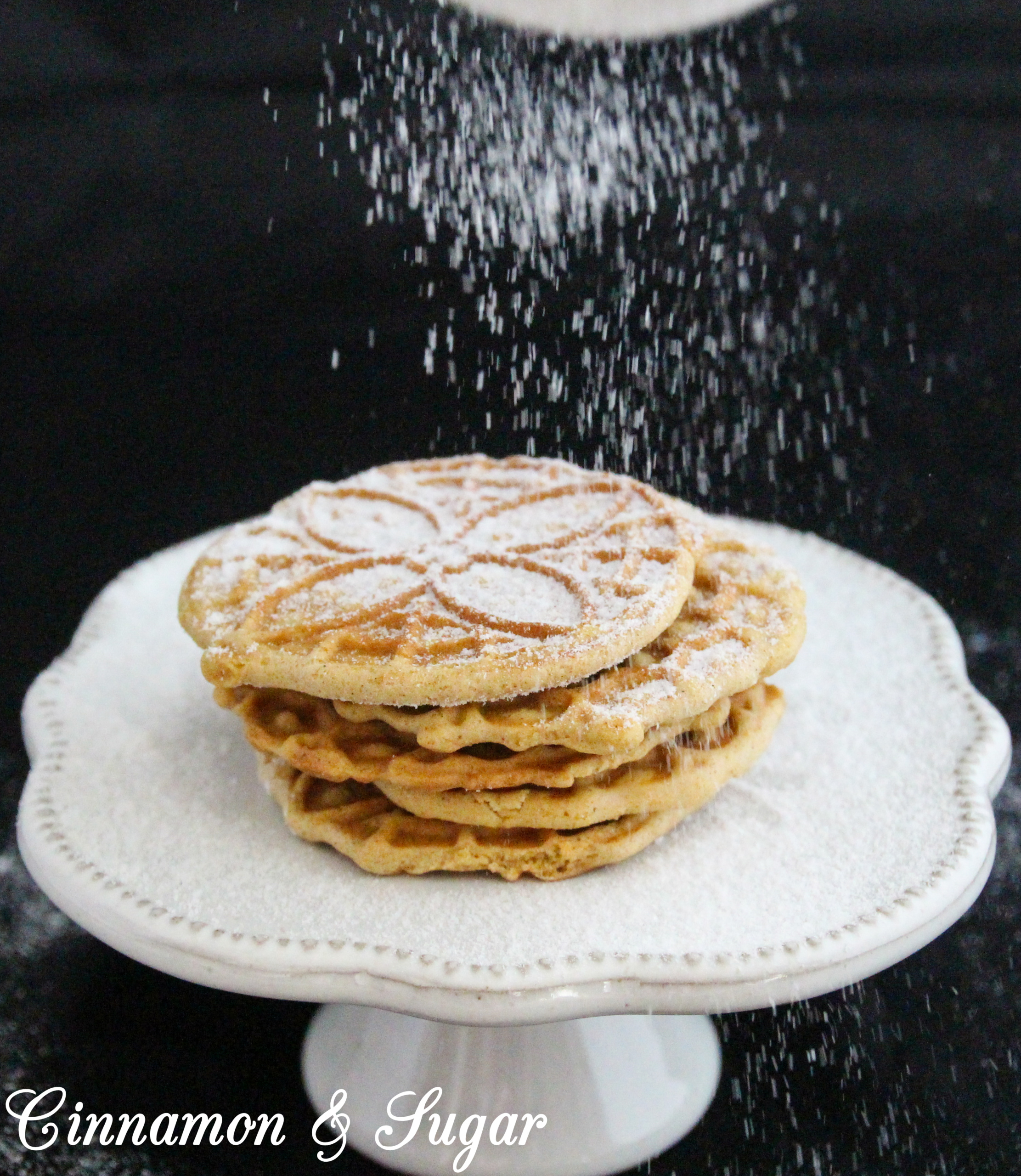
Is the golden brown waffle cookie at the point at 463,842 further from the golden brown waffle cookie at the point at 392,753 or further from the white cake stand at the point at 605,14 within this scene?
the white cake stand at the point at 605,14

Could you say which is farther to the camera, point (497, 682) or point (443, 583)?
point (443, 583)

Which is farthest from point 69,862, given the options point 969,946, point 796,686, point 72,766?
point 969,946

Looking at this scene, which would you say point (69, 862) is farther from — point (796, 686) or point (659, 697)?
point (796, 686)

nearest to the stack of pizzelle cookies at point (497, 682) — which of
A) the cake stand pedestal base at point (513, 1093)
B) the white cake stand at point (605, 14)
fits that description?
the cake stand pedestal base at point (513, 1093)

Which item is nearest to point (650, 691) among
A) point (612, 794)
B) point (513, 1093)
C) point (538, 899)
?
point (612, 794)

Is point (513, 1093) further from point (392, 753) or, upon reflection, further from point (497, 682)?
point (497, 682)

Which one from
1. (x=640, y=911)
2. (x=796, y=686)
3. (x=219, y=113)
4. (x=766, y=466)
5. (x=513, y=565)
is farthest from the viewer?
(x=766, y=466)
